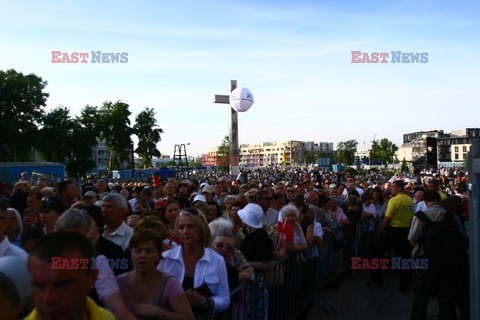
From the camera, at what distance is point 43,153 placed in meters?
45.2

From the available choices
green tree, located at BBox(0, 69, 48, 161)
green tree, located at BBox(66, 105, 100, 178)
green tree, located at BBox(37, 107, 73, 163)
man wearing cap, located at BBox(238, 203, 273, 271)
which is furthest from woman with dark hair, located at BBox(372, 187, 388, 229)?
green tree, located at BBox(66, 105, 100, 178)

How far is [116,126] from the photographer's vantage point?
53.5 meters

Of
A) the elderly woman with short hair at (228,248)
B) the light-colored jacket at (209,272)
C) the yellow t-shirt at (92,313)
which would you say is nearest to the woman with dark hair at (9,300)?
the yellow t-shirt at (92,313)

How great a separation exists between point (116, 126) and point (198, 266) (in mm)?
52757

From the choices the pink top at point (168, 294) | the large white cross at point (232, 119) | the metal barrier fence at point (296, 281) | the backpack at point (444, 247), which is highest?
the large white cross at point (232, 119)

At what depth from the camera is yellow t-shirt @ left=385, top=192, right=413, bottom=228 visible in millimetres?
7434

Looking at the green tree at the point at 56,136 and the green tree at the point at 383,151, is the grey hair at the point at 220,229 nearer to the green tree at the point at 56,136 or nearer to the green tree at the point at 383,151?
the green tree at the point at 56,136

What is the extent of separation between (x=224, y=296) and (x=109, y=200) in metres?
1.92

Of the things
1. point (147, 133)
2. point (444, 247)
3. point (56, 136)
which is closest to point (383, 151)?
point (147, 133)

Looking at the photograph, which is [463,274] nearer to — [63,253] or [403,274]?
[403,274]

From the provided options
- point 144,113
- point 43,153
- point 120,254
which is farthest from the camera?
point 144,113

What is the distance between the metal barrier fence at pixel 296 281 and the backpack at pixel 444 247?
1.54 meters

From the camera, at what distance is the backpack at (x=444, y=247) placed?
16.5 ft

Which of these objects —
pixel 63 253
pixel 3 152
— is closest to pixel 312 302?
pixel 63 253
